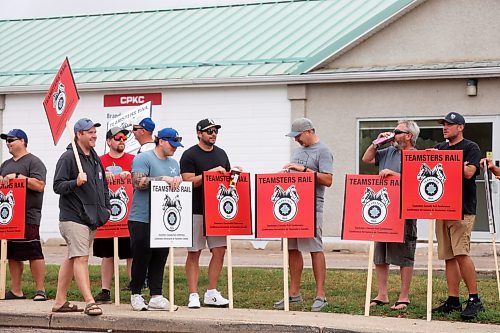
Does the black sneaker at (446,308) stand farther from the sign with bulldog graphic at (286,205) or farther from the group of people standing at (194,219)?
the sign with bulldog graphic at (286,205)

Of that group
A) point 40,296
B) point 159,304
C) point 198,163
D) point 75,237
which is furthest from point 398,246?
point 40,296

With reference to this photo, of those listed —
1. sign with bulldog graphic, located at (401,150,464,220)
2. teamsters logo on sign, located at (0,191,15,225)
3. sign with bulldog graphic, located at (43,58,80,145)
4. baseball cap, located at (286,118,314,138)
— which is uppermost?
sign with bulldog graphic, located at (43,58,80,145)

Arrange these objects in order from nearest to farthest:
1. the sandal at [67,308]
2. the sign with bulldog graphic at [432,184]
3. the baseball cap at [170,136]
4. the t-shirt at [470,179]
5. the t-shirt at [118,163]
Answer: the sign with bulldog graphic at [432,184], the t-shirt at [470,179], the sandal at [67,308], the baseball cap at [170,136], the t-shirt at [118,163]

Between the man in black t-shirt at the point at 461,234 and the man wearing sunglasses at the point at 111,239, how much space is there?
3761 mm

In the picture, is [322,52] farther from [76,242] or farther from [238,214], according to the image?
[76,242]

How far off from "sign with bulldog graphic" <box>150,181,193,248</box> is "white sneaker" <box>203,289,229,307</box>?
698mm

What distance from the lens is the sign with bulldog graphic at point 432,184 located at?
11008 mm

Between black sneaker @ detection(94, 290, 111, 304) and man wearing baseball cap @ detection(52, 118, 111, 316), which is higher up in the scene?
man wearing baseball cap @ detection(52, 118, 111, 316)

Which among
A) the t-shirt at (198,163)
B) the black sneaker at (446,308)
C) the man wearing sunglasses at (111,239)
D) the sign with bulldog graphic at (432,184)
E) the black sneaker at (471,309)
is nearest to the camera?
the black sneaker at (471,309)

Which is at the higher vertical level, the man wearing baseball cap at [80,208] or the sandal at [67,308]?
the man wearing baseball cap at [80,208]

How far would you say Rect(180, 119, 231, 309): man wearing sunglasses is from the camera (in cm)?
1191

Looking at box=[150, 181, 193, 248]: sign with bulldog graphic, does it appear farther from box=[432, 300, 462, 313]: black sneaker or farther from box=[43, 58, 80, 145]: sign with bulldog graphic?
box=[432, 300, 462, 313]: black sneaker

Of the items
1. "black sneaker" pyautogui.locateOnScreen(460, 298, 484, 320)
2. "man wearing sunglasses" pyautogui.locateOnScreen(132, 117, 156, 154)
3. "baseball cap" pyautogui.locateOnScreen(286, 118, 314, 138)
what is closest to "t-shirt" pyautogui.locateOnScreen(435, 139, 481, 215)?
"black sneaker" pyautogui.locateOnScreen(460, 298, 484, 320)

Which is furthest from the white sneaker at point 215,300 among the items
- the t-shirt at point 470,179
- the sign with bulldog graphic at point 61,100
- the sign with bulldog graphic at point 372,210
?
the t-shirt at point 470,179
